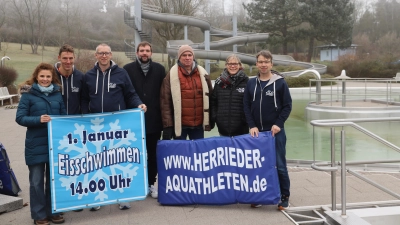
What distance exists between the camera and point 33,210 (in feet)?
13.4

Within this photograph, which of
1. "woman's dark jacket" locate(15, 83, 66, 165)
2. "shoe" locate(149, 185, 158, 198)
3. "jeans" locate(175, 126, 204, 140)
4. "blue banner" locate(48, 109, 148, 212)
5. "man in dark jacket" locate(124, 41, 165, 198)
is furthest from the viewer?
"shoe" locate(149, 185, 158, 198)

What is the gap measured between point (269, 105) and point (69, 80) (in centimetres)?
213

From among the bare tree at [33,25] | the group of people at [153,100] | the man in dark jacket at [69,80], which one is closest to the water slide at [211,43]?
the bare tree at [33,25]

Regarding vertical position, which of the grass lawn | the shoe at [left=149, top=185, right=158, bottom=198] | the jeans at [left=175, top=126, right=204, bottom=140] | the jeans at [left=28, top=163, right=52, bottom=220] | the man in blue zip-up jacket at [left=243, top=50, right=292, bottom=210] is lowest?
the shoe at [left=149, top=185, right=158, bottom=198]

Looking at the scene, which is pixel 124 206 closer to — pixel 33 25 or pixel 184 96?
pixel 184 96

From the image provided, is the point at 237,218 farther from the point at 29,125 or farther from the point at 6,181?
the point at 6,181

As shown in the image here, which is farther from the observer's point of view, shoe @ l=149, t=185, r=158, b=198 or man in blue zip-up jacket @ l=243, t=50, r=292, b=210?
shoe @ l=149, t=185, r=158, b=198

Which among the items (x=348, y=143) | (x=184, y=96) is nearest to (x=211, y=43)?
(x=348, y=143)

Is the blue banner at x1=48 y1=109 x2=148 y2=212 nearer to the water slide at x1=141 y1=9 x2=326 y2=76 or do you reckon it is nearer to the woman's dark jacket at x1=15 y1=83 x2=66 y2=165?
the woman's dark jacket at x1=15 y1=83 x2=66 y2=165

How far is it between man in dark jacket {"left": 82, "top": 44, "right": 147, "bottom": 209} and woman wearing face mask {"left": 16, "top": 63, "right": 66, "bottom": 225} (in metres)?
0.37

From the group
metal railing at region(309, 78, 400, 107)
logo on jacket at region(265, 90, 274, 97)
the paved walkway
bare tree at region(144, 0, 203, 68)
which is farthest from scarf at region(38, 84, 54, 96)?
bare tree at region(144, 0, 203, 68)

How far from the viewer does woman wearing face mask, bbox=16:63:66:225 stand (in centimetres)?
394

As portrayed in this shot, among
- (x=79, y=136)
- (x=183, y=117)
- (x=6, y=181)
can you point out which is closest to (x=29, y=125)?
(x=79, y=136)

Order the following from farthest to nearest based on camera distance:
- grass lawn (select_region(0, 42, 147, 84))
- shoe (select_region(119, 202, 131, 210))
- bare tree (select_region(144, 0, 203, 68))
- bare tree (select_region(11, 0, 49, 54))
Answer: bare tree (select_region(11, 0, 49, 54)), bare tree (select_region(144, 0, 203, 68)), grass lawn (select_region(0, 42, 147, 84)), shoe (select_region(119, 202, 131, 210))
